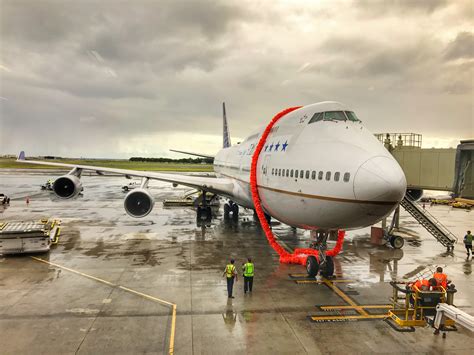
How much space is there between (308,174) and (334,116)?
2685mm

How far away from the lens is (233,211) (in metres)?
28.1

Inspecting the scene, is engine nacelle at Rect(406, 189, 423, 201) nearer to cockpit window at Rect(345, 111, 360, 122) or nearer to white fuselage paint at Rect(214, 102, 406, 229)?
white fuselage paint at Rect(214, 102, 406, 229)

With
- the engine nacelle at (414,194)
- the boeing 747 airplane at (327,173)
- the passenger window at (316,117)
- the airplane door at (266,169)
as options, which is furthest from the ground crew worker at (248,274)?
the engine nacelle at (414,194)

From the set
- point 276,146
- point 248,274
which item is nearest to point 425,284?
point 248,274

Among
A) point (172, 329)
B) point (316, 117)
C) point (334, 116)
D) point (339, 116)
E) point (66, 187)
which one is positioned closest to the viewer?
point (172, 329)

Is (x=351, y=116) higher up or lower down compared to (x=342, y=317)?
higher up

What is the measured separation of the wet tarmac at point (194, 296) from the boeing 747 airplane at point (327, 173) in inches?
117

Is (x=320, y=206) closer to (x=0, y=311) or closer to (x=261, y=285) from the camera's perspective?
(x=261, y=285)

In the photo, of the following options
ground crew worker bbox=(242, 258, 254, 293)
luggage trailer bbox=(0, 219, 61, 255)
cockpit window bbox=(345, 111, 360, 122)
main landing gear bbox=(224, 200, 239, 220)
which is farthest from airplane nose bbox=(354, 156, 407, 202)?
main landing gear bbox=(224, 200, 239, 220)

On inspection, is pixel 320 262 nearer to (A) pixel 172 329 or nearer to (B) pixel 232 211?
(A) pixel 172 329

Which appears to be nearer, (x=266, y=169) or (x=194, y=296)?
(x=194, y=296)

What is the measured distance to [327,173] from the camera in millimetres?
10898

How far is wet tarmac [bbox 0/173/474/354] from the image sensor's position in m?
8.72

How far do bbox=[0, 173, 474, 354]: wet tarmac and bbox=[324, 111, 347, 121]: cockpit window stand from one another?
252 inches
